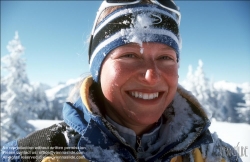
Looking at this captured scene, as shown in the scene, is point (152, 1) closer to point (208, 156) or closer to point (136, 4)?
point (136, 4)

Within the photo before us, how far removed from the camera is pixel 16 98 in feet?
51.0

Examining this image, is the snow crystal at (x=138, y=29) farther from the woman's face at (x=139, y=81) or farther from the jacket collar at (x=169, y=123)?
the jacket collar at (x=169, y=123)

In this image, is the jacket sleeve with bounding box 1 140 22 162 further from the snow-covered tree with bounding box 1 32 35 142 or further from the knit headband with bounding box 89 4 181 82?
the snow-covered tree with bounding box 1 32 35 142

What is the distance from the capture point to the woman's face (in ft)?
5.91

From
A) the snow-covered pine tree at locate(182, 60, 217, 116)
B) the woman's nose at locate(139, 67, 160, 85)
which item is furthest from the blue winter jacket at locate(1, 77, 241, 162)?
the snow-covered pine tree at locate(182, 60, 217, 116)

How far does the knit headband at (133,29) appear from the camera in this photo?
1.92 m

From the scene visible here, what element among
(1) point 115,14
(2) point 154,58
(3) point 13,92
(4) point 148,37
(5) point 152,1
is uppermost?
(5) point 152,1

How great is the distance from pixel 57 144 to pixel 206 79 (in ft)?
103

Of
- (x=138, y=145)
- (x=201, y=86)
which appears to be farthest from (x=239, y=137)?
(x=201, y=86)

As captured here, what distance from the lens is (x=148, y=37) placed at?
189 cm

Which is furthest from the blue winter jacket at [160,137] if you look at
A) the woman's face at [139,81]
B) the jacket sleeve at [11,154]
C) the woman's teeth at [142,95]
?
the woman's teeth at [142,95]

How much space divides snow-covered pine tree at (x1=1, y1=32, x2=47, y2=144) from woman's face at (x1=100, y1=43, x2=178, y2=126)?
1465cm

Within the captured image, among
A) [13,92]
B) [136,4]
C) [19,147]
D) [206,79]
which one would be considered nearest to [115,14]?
[136,4]

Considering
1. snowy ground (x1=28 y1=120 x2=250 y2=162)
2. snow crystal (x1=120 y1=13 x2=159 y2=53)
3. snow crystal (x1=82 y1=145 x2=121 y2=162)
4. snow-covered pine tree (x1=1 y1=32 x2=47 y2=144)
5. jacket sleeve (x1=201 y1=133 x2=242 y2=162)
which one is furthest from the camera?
snow-covered pine tree (x1=1 y1=32 x2=47 y2=144)
